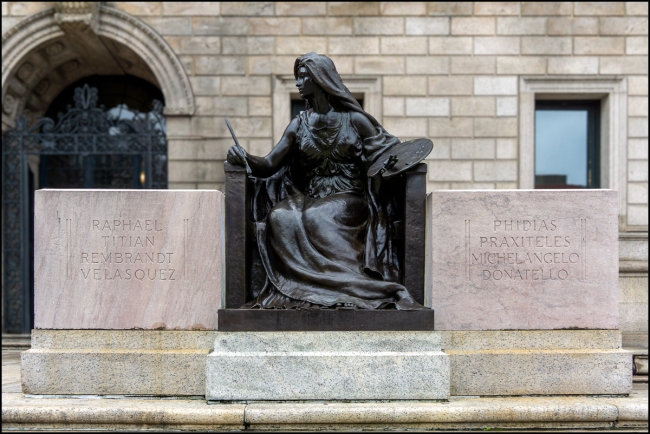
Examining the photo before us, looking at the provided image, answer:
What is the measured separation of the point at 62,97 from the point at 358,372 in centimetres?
1129

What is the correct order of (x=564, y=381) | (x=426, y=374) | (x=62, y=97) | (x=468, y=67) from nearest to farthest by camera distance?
(x=426, y=374) → (x=564, y=381) → (x=468, y=67) → (x=62, y=97)

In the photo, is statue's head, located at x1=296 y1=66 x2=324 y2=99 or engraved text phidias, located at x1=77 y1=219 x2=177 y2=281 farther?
statue's head, located at x1=296 y1=66 x2=324 y2=99

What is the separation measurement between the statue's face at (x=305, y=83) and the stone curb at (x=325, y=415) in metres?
2.70

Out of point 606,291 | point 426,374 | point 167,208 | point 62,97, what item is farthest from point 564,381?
point 62,97

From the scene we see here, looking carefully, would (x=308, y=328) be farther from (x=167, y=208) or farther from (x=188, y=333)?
(x=167, y=208)

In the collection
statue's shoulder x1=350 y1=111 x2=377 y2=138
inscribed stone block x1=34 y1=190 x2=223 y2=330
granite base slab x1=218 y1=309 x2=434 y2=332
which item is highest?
statue's shoulder x1=350 y1=111 x2=377 y2=138

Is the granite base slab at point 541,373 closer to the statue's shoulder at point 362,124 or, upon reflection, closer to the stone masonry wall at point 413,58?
the statue's shoulder at point 362,124

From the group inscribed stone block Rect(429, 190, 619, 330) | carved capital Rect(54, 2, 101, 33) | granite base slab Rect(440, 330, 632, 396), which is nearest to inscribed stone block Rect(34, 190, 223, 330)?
inscribed stone block Rect(429, 190, 619, 330)

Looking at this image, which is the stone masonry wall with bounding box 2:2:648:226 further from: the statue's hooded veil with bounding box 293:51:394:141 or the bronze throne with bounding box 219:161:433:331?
the bronze throne with bounding box 219:161:433:331

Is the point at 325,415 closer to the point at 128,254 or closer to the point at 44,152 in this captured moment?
the point at 128,254

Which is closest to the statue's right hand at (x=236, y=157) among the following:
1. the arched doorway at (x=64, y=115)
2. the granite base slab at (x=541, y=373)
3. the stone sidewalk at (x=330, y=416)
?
the stone sidewalk at (x=330, y=416)

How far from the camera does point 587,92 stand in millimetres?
11547

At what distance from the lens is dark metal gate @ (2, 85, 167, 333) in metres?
11.2

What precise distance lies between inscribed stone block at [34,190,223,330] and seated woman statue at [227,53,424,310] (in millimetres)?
484
